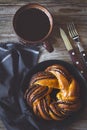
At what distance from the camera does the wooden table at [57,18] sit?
113cm

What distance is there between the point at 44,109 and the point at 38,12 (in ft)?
0.75

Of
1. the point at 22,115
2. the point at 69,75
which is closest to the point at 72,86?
the point at 69,75

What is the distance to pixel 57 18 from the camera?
1.15 m

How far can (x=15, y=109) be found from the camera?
1.10 meters

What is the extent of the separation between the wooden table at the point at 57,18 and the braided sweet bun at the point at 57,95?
0.08 m

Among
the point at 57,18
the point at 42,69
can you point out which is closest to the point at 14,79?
the point at 42,69

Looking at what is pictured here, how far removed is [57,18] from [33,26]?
8cm

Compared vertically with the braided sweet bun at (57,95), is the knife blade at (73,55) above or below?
above

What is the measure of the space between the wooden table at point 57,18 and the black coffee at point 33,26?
0.04 m

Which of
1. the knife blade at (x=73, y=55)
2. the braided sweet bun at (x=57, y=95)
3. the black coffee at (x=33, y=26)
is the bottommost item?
the braided sweet bun at (x=57, y=95)

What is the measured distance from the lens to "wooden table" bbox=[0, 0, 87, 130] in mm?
1134

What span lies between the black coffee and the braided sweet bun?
95 millimetres

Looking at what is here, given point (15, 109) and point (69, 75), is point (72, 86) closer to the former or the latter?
point (69, 75)

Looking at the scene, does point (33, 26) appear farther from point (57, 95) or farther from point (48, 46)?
point (57, 95)
